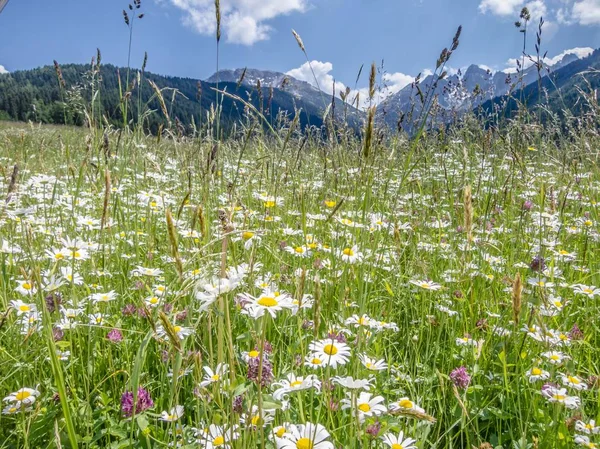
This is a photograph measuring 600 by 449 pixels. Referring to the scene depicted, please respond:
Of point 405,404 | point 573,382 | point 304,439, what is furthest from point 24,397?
point 573,382

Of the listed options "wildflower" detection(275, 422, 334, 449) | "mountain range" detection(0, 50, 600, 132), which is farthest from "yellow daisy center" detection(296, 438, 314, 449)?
"mountain range" detection(0, 50, 600, 132)

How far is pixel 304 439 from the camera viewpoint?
0.92 m

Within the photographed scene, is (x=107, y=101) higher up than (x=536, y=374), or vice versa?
(x=107, y=101)

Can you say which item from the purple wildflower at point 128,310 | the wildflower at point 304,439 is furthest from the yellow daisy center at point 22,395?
the wildflower at point 304,439

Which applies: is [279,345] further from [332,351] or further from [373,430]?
[373,430]

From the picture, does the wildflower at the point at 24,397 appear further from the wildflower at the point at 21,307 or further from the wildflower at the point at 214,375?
the wildflower at the point at 214,375

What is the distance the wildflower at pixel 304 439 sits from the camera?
2.93 ft

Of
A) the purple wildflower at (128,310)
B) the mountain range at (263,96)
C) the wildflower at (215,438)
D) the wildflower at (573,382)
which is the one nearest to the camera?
the wildflower at (215,438)

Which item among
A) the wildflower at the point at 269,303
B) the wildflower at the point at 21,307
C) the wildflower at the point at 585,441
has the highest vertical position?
the wildflower at the point at 269,303

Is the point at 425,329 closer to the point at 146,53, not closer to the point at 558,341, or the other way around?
the point at 558,341

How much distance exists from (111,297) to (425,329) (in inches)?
54.9

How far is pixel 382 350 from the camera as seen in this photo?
1.77 m

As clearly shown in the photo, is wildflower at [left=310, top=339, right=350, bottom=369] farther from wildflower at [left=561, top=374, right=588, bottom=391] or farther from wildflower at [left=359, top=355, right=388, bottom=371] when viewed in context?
wildflower at [left=561, top=374, right=588, bottom=391]

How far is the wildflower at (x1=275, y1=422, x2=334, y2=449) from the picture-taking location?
2.93 ft
